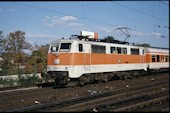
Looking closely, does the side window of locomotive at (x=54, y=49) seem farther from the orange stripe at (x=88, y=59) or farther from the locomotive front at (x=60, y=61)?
the orange stripe at (x=88, y=59)

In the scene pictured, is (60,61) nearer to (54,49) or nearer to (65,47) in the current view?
(65,47)

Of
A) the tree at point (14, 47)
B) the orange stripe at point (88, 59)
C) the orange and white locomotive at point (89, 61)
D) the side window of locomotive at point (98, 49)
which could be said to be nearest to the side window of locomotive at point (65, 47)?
the orange and white locomotive at point (89, 61)

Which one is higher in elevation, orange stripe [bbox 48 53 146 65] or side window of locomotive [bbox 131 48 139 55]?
side window of locomotive [bbox 131 48 139 55]

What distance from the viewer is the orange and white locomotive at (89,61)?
1806 cm

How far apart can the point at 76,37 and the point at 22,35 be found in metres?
35.9

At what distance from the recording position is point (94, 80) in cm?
2094

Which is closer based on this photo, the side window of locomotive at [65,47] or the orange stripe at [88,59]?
the orange stripe at [88,59]

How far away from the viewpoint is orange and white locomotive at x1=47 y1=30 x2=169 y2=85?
18.1 metres

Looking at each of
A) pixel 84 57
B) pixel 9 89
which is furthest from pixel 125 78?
pixel 9 89

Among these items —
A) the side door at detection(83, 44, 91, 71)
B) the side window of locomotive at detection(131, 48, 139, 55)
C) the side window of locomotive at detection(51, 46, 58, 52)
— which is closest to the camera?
the side window of locomotive at detection(51, 46, 58, 52)

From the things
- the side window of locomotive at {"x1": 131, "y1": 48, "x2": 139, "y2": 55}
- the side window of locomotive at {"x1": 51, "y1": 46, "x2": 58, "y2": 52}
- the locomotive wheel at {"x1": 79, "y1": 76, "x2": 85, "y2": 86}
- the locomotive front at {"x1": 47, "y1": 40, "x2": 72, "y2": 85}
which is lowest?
the locomotive wheel at {"x1": 79, "y1": 76, "x2": 85, "y2": 86}

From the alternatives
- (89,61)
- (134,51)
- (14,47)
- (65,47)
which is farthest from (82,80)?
(14,47)

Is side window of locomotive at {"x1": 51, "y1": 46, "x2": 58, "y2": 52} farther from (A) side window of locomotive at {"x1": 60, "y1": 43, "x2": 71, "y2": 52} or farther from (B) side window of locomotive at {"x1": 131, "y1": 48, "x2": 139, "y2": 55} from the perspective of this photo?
(B) side window of locomotive at {"x1": 131, "y1": 48, "x2": 139, "y2": 55}

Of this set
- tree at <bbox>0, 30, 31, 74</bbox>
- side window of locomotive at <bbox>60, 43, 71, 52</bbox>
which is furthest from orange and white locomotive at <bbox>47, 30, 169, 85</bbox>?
tree at <bbox>0, 30, 31, 74</bbox>
